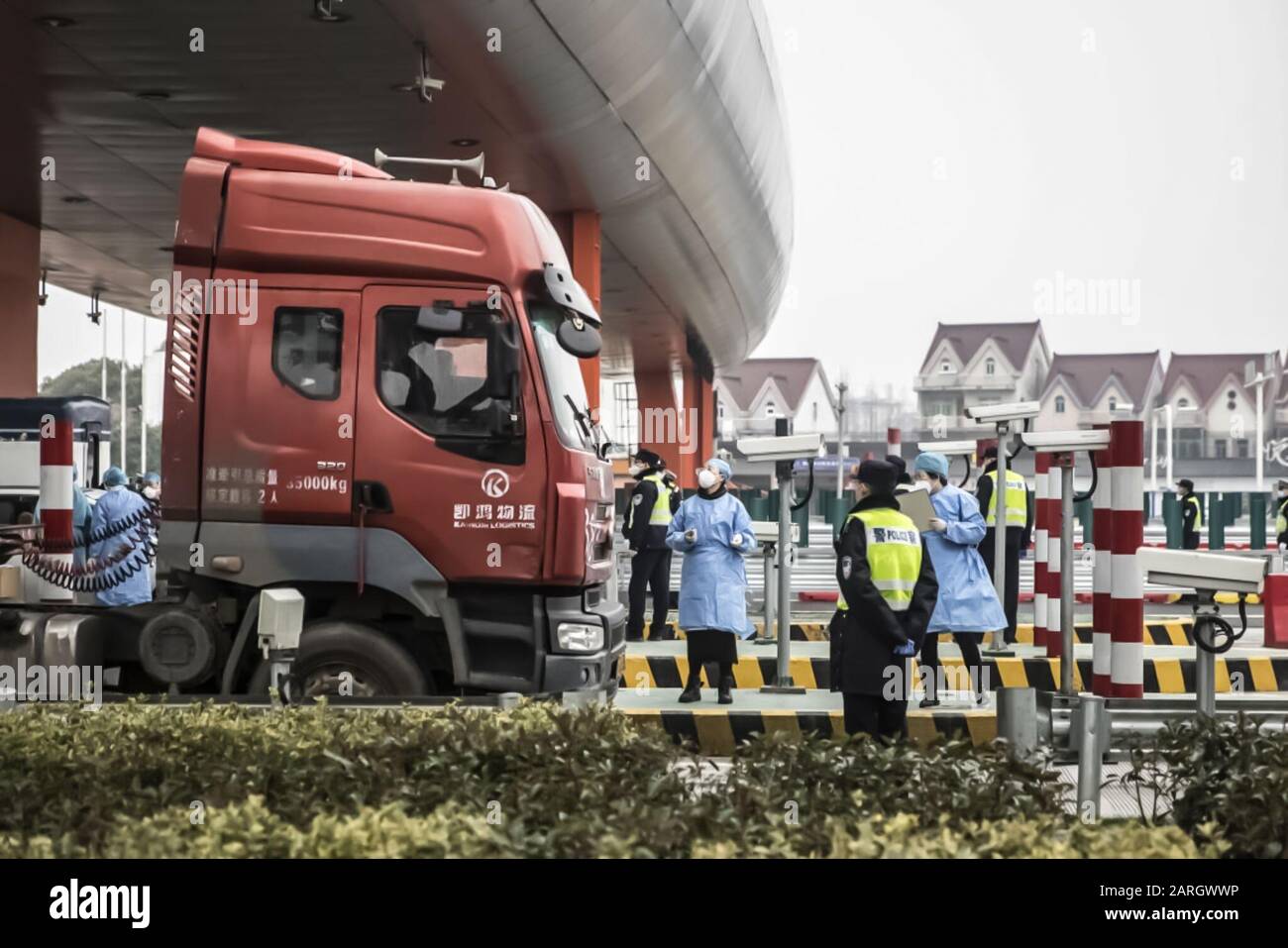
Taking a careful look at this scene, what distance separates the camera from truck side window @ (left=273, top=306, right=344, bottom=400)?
369 inches

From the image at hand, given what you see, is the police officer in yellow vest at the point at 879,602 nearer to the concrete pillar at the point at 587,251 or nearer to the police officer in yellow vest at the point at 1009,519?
the police officer in yellow vest at the point at 1009,519

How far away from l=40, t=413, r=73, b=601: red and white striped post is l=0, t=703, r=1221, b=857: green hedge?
4.05m

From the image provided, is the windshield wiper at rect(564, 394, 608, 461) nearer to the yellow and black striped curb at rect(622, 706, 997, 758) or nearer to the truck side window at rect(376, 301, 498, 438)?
the truck side window at rect(376, 301, 498, 438)

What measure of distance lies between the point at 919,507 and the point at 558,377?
3110mm

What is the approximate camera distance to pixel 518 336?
9.50 m

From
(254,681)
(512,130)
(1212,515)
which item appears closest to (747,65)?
(512,130)

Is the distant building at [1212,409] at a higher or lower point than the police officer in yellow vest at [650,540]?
higher

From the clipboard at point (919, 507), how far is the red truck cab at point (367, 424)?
3.01m

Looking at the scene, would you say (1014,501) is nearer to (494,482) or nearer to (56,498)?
(494,482)

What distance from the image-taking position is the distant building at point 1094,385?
331 feet

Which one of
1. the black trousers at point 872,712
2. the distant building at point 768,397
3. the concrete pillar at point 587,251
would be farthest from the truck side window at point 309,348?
the distant building at point 768,397

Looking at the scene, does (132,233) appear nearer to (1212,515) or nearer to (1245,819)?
(1212,515)

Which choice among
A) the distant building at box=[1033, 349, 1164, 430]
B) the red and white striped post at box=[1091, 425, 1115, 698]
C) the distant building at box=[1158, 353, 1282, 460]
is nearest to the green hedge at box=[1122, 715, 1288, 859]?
the red and white striped post at box=[1091, 425, 1115, 698]

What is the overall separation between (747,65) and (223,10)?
8.78 meters
